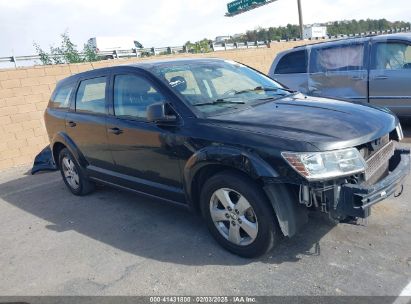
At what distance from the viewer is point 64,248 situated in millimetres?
4211

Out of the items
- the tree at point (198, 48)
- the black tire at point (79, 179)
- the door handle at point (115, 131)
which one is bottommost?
the black tire at point (79, 179)

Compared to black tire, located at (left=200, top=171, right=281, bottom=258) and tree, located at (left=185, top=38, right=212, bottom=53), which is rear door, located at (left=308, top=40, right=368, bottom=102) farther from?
tree, located at (left=185, top=38, right=212, bottom=53)

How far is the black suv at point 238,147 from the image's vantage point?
3010mm

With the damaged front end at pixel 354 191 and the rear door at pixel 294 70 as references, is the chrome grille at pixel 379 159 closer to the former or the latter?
the damaged front end at pixel 354 191

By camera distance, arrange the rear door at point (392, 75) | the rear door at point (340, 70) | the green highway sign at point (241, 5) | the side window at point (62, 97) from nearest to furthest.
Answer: the side window at point (62, 97)
the rear door at point (392, 75)
the rear door at point (340, 70)
the green highway sign at point (241, 5)

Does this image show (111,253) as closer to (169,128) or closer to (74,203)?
(169,128)

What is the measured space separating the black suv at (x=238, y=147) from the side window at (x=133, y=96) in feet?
0.04

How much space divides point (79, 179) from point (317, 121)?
143 inches

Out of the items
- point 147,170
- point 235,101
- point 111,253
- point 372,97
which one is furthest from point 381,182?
point 372,97

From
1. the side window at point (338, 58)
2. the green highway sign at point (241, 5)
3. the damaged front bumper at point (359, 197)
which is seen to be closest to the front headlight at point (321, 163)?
the damaged front bumper at point (359, 197)

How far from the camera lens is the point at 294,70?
8.28 metres

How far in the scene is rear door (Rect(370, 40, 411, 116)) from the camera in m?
6.93

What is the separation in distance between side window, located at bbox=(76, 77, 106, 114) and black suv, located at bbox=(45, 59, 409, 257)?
0.09 ft

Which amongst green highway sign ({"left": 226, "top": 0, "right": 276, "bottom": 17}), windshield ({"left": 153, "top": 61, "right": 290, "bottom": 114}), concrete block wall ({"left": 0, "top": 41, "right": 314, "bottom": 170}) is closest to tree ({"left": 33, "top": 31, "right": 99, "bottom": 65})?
concrete block wall ({"left": 0, "top": 41, "right": 314, "bottom": 170})
